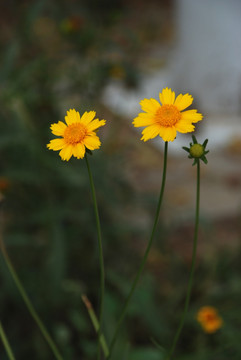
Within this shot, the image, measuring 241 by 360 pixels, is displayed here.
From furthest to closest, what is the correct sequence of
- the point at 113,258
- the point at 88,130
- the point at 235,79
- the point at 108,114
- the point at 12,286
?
the point at 235,79
the point at 108,114
the point at 113,258
the point at 12,286
the point at 88,130

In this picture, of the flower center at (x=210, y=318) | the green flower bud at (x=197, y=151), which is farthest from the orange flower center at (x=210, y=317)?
the green flower bud at (x=197, y=151)

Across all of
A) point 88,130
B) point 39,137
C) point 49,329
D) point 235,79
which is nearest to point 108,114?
point 235,79

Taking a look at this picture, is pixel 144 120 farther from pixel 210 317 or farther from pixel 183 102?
pixel 210 317

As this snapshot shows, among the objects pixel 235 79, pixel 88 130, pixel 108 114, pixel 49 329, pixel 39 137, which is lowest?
pixel 49 329

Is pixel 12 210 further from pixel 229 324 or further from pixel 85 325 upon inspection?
pixel 229 324

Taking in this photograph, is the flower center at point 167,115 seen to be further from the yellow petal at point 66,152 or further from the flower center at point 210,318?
the flower center at point 210,318

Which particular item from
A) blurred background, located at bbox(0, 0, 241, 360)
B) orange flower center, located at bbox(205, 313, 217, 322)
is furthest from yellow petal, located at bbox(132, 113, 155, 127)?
orange flower center, located at bbox(205, 313, 217, 322)

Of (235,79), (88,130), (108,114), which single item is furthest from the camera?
(235,79)
